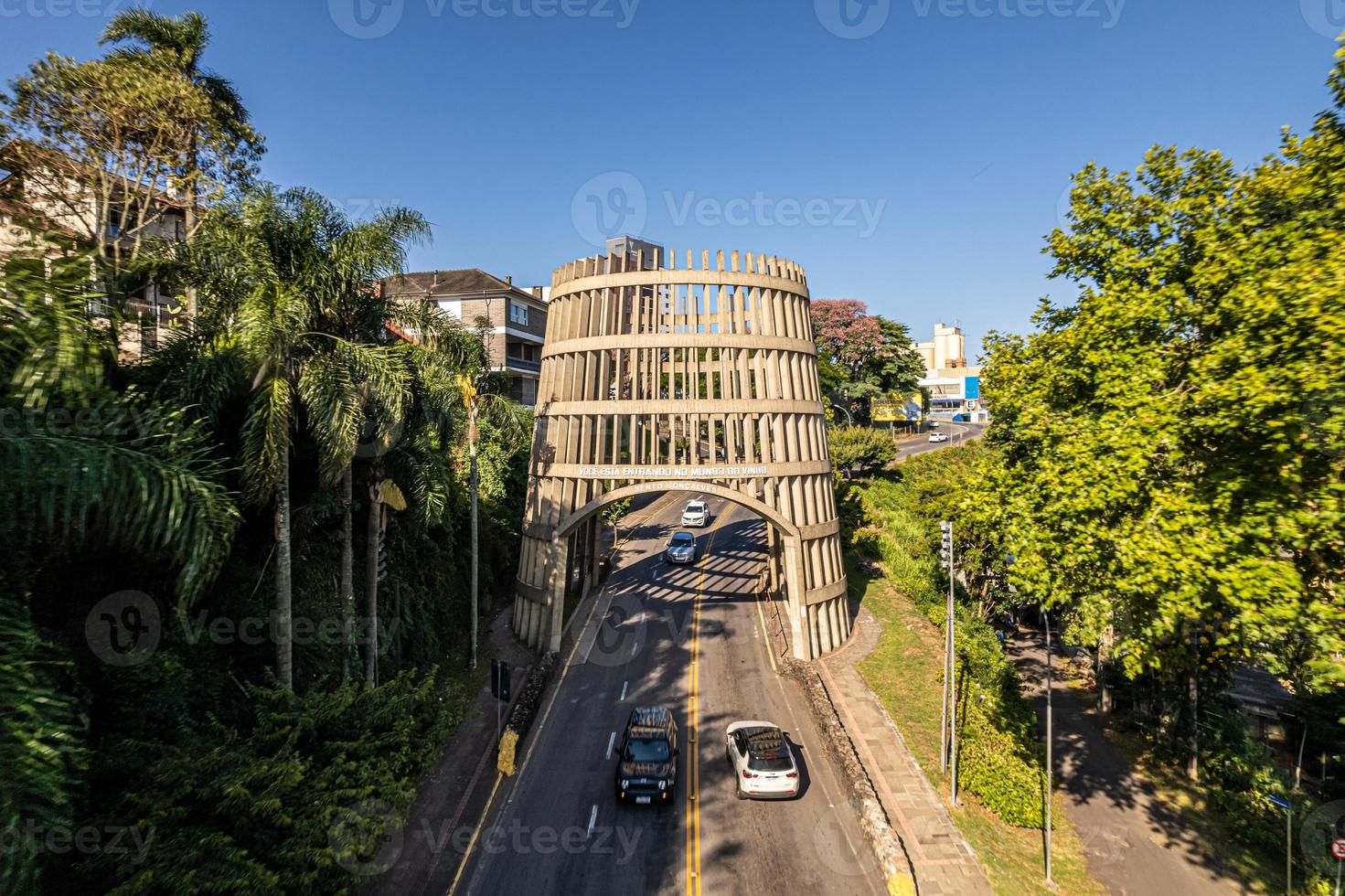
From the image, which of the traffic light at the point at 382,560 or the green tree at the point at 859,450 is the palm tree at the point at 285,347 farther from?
the green tree at the point at 859,450

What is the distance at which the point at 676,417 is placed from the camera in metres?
24.7

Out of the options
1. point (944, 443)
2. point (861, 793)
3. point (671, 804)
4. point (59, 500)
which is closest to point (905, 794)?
point (861, 793)

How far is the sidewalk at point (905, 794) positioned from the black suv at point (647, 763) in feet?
18.9

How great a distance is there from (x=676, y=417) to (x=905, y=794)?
48.1ft

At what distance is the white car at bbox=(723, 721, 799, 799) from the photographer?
633 inches

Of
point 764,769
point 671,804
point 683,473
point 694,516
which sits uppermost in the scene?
point 683,473

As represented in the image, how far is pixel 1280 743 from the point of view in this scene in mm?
19375

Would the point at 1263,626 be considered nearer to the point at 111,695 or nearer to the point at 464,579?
the point at 111,695

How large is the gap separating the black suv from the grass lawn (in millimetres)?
7457

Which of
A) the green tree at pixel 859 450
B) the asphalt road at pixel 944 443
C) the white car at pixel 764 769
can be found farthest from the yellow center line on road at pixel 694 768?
the asphalt road at pixel 944 443

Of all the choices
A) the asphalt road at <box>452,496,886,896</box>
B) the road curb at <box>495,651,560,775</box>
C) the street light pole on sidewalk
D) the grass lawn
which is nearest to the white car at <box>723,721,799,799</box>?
the asphalt road at <box>452,496,886,896</box>

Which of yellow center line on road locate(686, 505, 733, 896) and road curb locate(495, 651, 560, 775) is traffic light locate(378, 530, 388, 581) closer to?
road curb locate(495, 651, 560, 775)

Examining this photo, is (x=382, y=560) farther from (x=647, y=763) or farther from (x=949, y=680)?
(x=949, y=680)

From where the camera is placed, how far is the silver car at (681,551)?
126 feet
